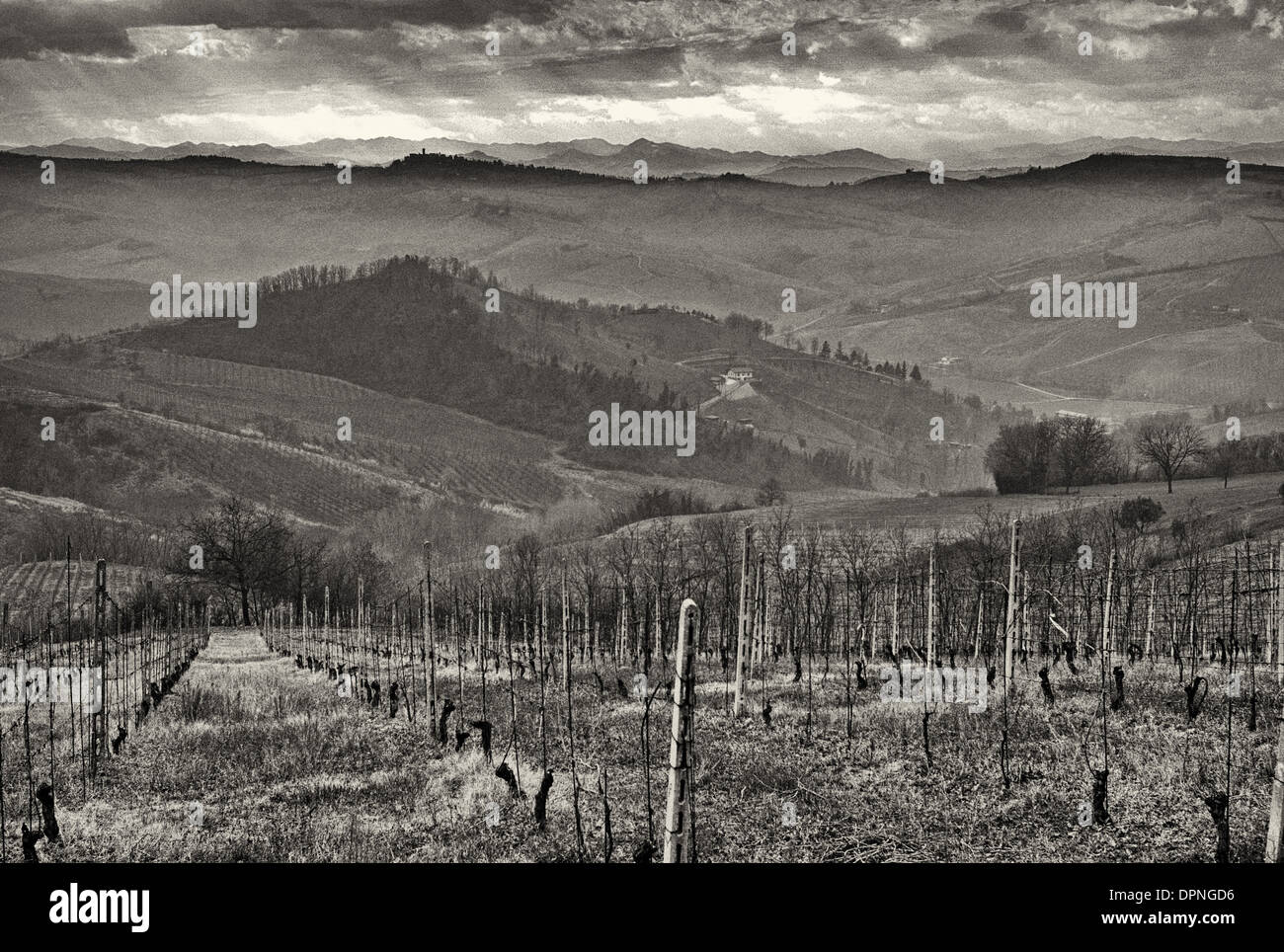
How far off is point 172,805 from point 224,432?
607ft

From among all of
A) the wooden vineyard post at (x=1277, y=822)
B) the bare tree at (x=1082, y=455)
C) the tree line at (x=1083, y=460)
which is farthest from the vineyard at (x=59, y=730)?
the bare tree at (x=1082, y=455)

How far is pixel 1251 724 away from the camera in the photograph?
48.3 ft

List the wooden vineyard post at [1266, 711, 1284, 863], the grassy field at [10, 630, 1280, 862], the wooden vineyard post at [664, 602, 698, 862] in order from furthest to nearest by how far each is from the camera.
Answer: the grassy field at [10, 630, 1280, 862] < the wooden vineyard post at [1266, 711, 1284, 863] < the wooden vineyard post at [664, 602, 698, 862]

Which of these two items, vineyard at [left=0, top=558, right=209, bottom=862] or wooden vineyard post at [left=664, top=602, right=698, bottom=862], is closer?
wooden vineyard post at [left=664, top=602, right=698, bottom=862]

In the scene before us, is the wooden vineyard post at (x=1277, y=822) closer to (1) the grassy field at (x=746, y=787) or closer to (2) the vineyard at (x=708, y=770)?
(2) the vineyard at (x=708, y=770)

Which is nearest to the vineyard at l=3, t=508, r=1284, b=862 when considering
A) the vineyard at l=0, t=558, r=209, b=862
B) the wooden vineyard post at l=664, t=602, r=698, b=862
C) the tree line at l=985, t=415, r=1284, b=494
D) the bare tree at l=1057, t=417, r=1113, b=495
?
the wooden vineyard post at l=664, t=602, r=698, b=862

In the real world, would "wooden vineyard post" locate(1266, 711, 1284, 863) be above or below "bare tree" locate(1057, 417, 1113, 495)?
below

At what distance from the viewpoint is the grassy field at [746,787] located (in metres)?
11.7

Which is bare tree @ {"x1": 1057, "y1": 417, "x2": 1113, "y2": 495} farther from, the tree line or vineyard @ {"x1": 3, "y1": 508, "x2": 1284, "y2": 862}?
vineyard @ {"x1": 3, "y1": 508, "x2": 1284, "y2": 862}

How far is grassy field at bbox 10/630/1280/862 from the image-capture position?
11703 millimetres

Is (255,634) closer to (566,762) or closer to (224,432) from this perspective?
(566,762)

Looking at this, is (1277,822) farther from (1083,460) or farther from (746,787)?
(1083,460)

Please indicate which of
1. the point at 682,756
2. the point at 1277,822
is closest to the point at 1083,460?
the point at 1277,822
